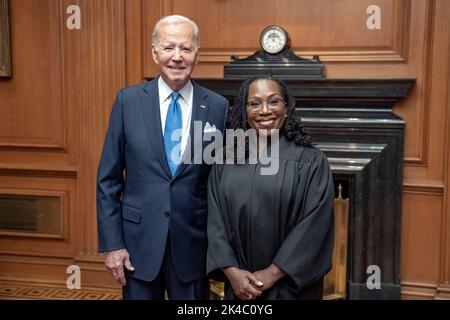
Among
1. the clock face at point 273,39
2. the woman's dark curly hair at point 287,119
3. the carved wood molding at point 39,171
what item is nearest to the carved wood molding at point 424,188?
the clock face at point 273,39

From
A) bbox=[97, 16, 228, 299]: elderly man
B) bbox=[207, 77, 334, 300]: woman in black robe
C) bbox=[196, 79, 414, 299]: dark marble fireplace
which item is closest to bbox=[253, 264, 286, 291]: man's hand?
bbox=[207, 77, 334, 300]: woman in black robe

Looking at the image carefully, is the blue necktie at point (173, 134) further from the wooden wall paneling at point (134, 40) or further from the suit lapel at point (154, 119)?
the wooden wall paneling at point (134, 40)

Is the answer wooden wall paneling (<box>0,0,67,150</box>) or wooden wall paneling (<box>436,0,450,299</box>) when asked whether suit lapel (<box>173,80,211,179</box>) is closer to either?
wooden wall paneling (<box>436,0,450,299</box>)

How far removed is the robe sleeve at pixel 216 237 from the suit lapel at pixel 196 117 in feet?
0.34

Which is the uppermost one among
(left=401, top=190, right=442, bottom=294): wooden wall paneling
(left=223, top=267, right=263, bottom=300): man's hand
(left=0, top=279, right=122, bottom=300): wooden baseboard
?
(left=223, top=267, right=263, bottom=300): man's hand

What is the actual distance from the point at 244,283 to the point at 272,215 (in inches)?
9.4

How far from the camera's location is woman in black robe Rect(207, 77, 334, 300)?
5.82 feet

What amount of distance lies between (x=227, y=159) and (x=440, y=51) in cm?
194

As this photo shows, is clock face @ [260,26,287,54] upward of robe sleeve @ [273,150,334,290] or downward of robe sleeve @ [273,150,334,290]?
upward

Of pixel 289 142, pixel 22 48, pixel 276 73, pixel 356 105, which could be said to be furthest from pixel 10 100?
pixel 289 142

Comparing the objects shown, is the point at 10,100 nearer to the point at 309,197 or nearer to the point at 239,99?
the point at 239,99

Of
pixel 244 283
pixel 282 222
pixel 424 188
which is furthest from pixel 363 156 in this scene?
pixel 244 283

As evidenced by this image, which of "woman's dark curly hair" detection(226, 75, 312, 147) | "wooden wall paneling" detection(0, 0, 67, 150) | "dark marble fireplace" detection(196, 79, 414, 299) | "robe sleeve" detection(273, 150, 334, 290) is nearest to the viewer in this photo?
"robe sleeve" detection(273, 150, 334, 290)

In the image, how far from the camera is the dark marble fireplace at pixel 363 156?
10.9 ft
